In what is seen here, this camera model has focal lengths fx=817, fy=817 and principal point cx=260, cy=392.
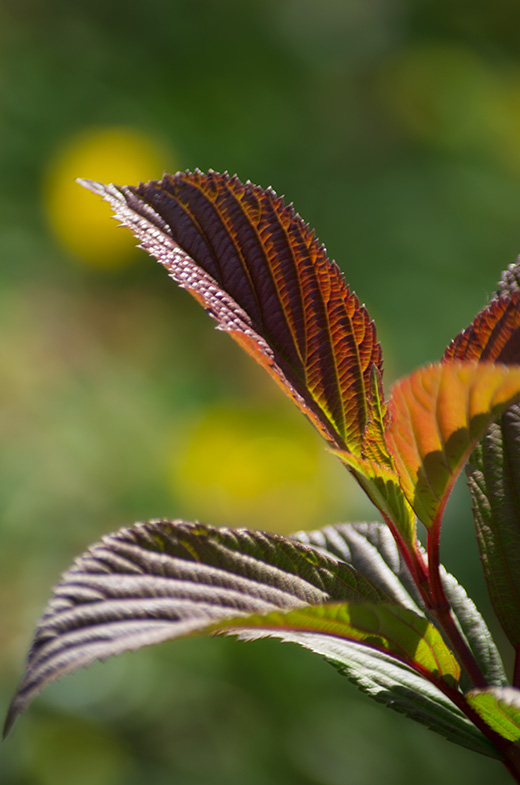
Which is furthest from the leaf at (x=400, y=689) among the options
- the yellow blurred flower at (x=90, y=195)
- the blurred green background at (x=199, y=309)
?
the yellow blurred flower at (x=90, y=195)

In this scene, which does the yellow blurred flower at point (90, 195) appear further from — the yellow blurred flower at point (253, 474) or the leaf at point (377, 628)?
the leaf at point (377, 628)

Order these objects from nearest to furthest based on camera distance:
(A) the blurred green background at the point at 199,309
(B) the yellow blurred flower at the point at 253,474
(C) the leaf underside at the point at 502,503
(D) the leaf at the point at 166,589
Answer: (D) the leaf at the point at 166,589, (C) the leaf underside at the point at 502,503, (A) the blurred green background at the point at 199,309, (B) the yellow blurred flower at the point at 253,474

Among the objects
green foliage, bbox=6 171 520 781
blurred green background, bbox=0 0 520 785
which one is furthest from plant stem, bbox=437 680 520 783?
blurred green background, bbox=0 0 520 785

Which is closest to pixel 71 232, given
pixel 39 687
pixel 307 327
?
pixel 307 327

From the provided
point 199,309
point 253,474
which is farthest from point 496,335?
point 199,309

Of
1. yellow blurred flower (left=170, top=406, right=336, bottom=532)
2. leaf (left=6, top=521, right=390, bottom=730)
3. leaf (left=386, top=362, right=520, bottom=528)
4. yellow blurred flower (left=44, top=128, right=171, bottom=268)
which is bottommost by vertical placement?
yellow blurred flower (left=170, top=406, right=336, bottom=532)

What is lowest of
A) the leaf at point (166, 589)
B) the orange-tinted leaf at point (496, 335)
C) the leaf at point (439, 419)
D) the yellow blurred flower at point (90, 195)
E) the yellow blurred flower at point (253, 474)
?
the yellow blurred flower at point (253, 474)

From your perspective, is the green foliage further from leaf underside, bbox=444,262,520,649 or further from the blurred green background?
the blurred green background
